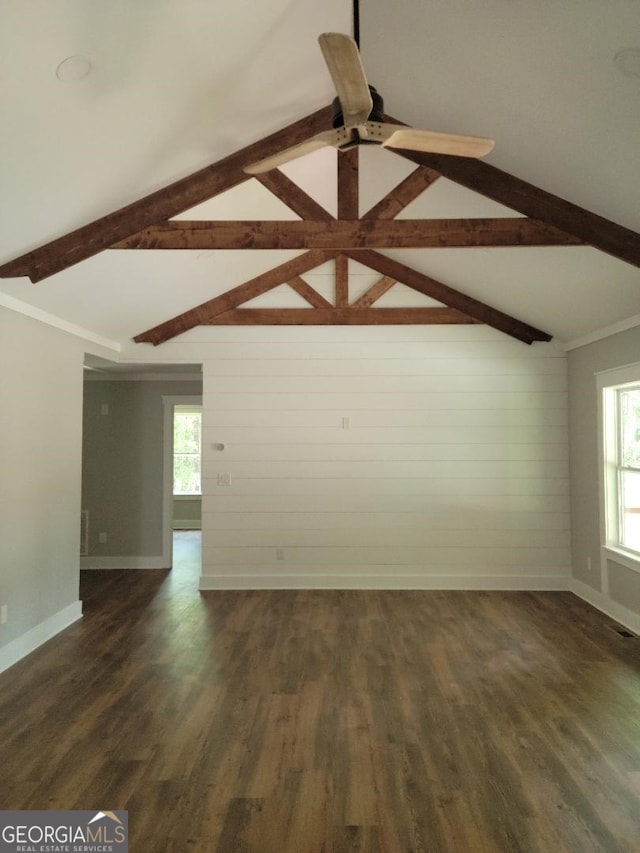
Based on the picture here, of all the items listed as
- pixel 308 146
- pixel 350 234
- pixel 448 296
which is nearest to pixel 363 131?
pixel 308 146

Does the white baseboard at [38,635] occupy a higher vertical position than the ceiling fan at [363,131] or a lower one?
lower

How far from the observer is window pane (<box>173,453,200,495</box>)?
37.3 feet

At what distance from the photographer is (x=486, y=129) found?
11.9 ft

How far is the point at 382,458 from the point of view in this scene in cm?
675

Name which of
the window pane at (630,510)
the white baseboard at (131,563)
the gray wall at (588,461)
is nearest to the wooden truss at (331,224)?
the gray wall at (588,461)

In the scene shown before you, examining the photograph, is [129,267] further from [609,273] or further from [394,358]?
[609,273]

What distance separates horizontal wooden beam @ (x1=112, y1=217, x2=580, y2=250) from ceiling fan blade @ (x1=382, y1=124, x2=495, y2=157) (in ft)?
5.18

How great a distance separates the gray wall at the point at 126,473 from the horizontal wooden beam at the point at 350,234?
4.05 metres

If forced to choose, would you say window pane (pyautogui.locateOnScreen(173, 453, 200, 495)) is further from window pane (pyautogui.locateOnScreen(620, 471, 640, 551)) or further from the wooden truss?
window pane (pyautogui.locateOnScreen(620, 471, 640, 551))

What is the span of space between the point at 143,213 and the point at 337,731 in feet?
11.3

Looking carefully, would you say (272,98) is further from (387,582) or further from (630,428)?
(387,582)

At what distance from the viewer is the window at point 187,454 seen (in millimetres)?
11367

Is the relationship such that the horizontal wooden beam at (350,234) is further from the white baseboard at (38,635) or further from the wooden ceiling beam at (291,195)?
the white baseboard at (38,635)

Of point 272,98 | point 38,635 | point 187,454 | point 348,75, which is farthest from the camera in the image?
point 187,454
